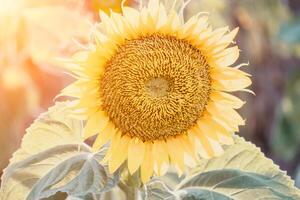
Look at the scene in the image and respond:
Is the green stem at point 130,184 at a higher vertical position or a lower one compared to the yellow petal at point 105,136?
lower

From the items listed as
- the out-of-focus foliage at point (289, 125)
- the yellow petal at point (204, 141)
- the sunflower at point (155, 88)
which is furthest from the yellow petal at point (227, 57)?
the out-of-focus foliage at point (289, 125)

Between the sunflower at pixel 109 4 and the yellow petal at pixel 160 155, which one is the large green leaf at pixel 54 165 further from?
the sunflower at pixel 109 4

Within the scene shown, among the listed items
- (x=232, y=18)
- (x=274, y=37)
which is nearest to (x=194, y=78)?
(x=232, y=18)

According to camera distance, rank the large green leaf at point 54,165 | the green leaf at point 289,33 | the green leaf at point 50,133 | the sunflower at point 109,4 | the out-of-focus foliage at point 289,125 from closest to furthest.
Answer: the large green leaf at point 54,165
the green leaf at point 50,133
the sunflower at point 109,4
the green leaf at point 289,33
the out-of-focus foliage at point 289,125

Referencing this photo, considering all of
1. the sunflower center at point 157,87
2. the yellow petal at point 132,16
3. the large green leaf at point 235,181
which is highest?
the yellow petal at point 132,16

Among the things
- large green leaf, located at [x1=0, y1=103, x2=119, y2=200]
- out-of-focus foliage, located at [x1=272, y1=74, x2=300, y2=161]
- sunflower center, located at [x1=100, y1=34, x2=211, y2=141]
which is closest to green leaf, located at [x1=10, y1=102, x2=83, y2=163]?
large green leaf, located at [x1=0, y1=103, x2=119, y2=200]

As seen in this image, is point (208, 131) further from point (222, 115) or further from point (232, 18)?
point (232, 18)

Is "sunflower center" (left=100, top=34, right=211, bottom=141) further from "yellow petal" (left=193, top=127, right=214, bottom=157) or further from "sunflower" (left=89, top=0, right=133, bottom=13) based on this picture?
"sunflower" (left=89, top=0, right=133, bottom=13)
